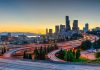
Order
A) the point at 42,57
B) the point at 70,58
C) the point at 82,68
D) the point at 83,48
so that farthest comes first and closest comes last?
the point at 83,48 → the point at 42,57 → the point at 70,58 → the point at 82,68

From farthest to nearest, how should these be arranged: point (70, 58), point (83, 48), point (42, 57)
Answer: point (83, 48)
point (42, 57)
point (70, 58)

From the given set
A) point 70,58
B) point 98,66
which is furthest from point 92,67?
point 70,58

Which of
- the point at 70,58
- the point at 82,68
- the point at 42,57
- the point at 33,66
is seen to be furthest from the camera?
the point at 42,57

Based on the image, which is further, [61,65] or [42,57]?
[42,57]

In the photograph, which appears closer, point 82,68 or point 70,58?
point 82,68

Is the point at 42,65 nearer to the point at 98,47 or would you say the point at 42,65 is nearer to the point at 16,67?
the point at 16,67

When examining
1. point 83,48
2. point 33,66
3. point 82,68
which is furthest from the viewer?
point 83,48

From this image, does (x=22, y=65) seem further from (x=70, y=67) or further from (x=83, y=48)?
(x=83, y=48)

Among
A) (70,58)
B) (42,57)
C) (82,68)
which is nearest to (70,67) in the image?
(82,68)
